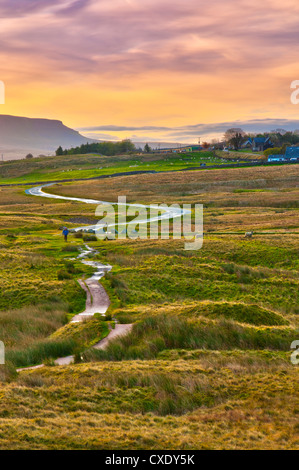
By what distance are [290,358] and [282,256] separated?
2286 centimetres

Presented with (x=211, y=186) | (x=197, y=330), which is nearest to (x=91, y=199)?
(x=211, y=186)

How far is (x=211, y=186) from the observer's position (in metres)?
112

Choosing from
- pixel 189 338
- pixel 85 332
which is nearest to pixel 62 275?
pixel 85 332

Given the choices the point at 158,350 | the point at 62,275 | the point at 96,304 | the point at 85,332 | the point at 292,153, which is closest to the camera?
the point at 158,350

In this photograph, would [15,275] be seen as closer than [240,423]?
No

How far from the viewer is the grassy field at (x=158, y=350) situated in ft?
33.9

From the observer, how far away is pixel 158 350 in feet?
54.4

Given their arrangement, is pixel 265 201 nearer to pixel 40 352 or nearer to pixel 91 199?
pixel 91 199

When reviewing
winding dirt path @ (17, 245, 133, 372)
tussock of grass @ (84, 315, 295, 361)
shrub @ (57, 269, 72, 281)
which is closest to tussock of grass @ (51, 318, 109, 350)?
winding dirt path @ (17, 245, 133, 372)

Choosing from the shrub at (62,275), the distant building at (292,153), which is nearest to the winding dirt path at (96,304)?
the shrub at (62,275)

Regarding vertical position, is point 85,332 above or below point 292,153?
below

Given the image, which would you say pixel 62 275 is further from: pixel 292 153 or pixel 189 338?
pixel 292 153
